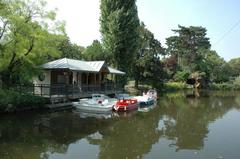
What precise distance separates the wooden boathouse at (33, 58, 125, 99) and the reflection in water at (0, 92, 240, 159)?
440 cm

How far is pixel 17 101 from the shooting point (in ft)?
82.5

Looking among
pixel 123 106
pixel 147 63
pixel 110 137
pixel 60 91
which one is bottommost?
pixel 110 137

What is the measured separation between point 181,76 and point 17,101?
58887mm

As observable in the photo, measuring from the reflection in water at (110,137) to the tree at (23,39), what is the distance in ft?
19.5

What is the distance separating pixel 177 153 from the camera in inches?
580

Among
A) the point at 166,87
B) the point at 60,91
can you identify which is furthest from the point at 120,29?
the point at 166,87

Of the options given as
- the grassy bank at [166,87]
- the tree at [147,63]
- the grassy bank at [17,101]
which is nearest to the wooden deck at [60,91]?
the grassy bank at [17,101]

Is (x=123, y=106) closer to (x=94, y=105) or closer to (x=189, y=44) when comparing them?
(x=94, y=105)

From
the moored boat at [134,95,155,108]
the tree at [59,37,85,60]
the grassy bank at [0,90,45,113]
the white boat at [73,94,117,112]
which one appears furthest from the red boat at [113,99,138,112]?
the tree at [59,37,85,60]

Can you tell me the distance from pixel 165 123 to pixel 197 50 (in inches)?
2750

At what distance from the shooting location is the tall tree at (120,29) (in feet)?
149

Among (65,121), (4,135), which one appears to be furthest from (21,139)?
(65,121)

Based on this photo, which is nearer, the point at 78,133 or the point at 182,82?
the point at 78,133

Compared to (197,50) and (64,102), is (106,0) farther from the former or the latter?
(197,50)
